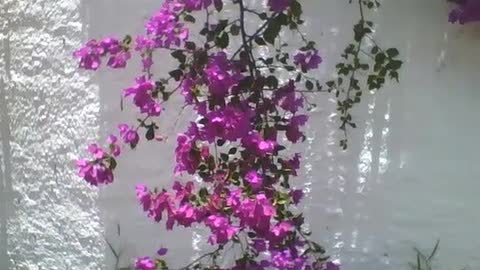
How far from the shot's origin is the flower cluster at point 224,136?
3.01 m

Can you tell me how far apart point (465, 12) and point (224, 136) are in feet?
4.20

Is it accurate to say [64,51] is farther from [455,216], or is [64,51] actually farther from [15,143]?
[455,216]

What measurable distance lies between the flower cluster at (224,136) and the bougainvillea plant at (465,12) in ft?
2.51

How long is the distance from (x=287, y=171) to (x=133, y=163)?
0.95 meters

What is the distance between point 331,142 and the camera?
3855 mm

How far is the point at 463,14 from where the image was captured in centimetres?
363

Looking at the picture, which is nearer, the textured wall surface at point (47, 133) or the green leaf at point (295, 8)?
the green leaf at point (295, 8)

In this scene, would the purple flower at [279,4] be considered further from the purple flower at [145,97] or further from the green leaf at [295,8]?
the purple flower at [145,97]

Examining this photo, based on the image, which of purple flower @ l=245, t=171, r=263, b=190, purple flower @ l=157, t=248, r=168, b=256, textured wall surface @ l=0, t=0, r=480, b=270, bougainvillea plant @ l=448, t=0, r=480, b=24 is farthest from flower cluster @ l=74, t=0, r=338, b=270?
bougainvillea plant @ l=448, t=0, r=480, b=24

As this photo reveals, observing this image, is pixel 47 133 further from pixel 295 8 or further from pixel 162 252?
pixel 295 8

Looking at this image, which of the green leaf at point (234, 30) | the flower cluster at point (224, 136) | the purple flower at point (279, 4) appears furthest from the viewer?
the green leaf at point (234, 30)

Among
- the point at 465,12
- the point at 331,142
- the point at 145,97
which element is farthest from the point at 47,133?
the point at 465,12

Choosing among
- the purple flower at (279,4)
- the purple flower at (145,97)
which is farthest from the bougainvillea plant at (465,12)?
the purple flower at (145,97)

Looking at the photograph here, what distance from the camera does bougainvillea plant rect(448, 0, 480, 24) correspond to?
3594 mm
